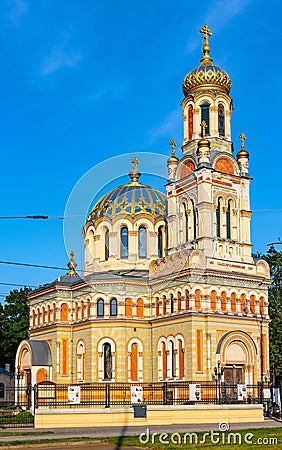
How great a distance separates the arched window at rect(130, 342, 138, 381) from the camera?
5553 centimetres

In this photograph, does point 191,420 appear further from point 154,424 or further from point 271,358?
point 271,358

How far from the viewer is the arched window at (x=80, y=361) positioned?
187 feet

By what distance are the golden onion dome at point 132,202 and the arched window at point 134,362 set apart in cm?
1220

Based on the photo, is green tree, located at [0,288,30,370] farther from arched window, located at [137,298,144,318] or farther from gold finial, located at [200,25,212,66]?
gold finial, located at [200,25,212,66]

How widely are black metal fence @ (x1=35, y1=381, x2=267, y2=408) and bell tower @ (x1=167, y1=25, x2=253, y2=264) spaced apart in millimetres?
10785

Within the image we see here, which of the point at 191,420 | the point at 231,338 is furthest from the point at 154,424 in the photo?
the point at 231,338

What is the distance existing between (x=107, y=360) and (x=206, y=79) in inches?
965

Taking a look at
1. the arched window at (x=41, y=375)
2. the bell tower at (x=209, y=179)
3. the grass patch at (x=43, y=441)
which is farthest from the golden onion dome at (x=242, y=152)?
the grass patch at (x=43, y=441)

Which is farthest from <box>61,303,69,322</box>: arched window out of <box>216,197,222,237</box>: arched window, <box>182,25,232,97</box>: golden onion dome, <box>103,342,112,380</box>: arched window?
<box>182,25,232,97</box>: golden onion dome

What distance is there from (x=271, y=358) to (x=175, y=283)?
43.3 ft

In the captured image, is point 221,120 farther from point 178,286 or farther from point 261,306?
point 261,306

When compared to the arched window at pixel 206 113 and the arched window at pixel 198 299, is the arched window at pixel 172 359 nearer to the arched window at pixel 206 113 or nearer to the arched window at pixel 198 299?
the arched window at pixel 198 299

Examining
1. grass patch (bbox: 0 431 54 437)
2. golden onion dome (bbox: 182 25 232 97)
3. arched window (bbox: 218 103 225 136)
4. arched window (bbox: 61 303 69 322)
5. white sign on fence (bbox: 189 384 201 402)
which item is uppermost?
golden onion dome (bbox: 182 25 232 97)

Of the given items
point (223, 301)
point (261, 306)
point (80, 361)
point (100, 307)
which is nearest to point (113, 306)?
point (100, 307)
